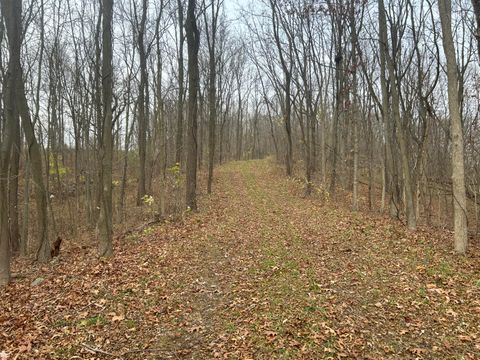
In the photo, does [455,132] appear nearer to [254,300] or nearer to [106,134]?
[254,300]

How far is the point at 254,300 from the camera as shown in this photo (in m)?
6.31

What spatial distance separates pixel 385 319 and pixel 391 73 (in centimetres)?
868

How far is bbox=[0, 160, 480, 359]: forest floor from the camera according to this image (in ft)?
16.1

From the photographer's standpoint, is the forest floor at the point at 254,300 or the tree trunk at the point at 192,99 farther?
the tree trunk at the point at 192,99

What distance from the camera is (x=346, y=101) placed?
15438 mm

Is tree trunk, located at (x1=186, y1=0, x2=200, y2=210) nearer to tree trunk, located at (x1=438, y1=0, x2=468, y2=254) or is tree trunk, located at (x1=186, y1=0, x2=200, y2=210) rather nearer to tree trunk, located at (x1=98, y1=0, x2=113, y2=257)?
tree trunk, located at (x1=98, y1=0, x2=113, y2=257)

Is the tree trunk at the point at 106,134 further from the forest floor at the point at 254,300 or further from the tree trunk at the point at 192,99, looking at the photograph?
the tree trunk at the point at 192,99

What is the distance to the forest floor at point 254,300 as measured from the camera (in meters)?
4.92

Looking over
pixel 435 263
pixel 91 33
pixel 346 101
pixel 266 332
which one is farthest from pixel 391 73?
pixel 91 33

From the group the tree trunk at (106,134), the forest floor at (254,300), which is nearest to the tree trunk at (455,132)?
the forest floor at (254,300)

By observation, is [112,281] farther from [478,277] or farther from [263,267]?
[478,277]

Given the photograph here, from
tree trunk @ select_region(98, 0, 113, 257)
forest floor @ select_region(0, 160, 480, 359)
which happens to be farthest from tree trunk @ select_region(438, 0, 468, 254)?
tree trunk @ select_region(98, 0, 113, 257)

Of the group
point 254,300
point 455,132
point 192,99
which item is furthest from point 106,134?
point 455,132

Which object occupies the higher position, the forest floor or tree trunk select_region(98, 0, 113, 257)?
tree trunk select_region(98, 0, 113, 257)
